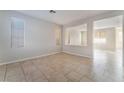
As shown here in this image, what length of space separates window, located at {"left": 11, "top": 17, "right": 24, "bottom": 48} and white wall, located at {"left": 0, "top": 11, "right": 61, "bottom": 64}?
5.8 inches

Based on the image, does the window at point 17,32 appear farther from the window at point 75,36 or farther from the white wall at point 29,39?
the window at point 75,36

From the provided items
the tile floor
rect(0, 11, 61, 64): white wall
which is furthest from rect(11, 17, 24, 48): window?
the tile floor

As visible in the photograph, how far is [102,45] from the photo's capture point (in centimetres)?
838

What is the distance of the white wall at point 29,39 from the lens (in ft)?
11.3

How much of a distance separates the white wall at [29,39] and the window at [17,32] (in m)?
0.15

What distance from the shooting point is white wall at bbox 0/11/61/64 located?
344cm

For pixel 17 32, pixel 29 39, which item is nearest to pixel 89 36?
pixel 29 39

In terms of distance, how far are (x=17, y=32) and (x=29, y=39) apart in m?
0.67

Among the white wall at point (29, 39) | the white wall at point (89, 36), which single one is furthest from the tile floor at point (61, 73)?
the white wall at point (89, 36)

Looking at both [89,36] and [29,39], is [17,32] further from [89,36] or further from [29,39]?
[89,36]

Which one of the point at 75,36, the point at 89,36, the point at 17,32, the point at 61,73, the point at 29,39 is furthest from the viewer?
the point at 75,36

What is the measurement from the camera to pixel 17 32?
3.98 metres
